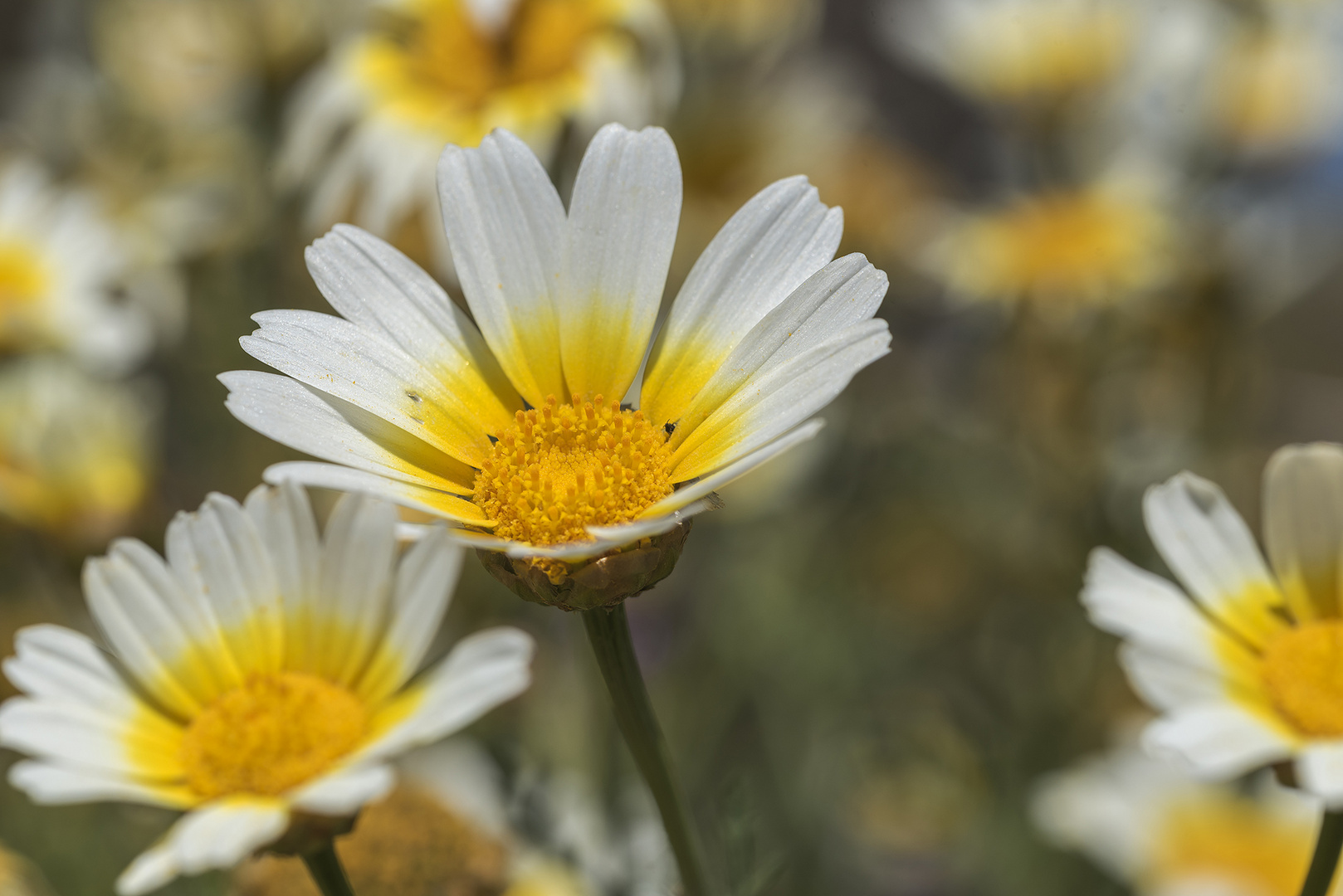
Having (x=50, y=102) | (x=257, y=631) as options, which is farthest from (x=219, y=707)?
(x=50, y=102)

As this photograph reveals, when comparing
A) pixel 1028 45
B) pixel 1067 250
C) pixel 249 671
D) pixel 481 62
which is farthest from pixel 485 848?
pixel 1028 45

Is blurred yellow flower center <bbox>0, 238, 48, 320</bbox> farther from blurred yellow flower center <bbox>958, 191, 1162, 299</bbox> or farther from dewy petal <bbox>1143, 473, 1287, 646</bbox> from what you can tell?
dewy petal <bbox>1143, 473, 1287, 646</bbox>

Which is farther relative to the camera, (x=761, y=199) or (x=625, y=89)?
(x=625, y=89)

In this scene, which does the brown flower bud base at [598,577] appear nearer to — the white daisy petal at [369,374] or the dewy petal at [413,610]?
the dewy petal at [413,610]

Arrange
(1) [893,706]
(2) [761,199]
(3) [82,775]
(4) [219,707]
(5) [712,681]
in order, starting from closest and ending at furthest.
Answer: (3) [82,775], (4) [219,707], (2) [761,199], (5) [712,681], (1) [893,706]

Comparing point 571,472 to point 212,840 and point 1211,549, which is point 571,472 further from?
point 1211,549

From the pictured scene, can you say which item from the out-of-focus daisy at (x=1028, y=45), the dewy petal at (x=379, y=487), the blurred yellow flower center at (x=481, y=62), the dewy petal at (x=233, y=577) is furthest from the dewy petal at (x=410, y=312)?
the out-of-focus daisy at (x=1028, y=45)

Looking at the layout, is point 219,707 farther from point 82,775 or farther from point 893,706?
point 893,706
